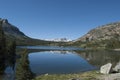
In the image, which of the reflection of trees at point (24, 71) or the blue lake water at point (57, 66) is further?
the blue lake water at point (57, 66)

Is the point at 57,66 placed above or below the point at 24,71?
below

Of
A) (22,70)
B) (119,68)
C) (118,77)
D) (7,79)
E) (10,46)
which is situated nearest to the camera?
(22,70)

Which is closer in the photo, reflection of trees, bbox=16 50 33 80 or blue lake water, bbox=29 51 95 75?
reflection of trees, bbox=16 50 33 80

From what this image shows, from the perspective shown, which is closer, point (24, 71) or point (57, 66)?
point (24, 71)

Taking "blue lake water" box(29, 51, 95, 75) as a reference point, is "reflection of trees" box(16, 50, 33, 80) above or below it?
above

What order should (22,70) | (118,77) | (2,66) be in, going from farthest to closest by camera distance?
(2,66) < (118,77) < (22,70)

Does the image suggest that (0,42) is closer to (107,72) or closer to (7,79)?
(7,79)

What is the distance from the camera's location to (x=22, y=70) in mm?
46688

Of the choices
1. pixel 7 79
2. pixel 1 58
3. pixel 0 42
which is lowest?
pixel 7 79

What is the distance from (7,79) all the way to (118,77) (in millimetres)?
27879

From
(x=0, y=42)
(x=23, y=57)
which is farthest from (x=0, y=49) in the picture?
(x=23, y=57)

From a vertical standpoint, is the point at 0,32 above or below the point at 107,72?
above

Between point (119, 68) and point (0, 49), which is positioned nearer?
point (119, 68)

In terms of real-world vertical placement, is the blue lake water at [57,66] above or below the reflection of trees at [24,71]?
below
